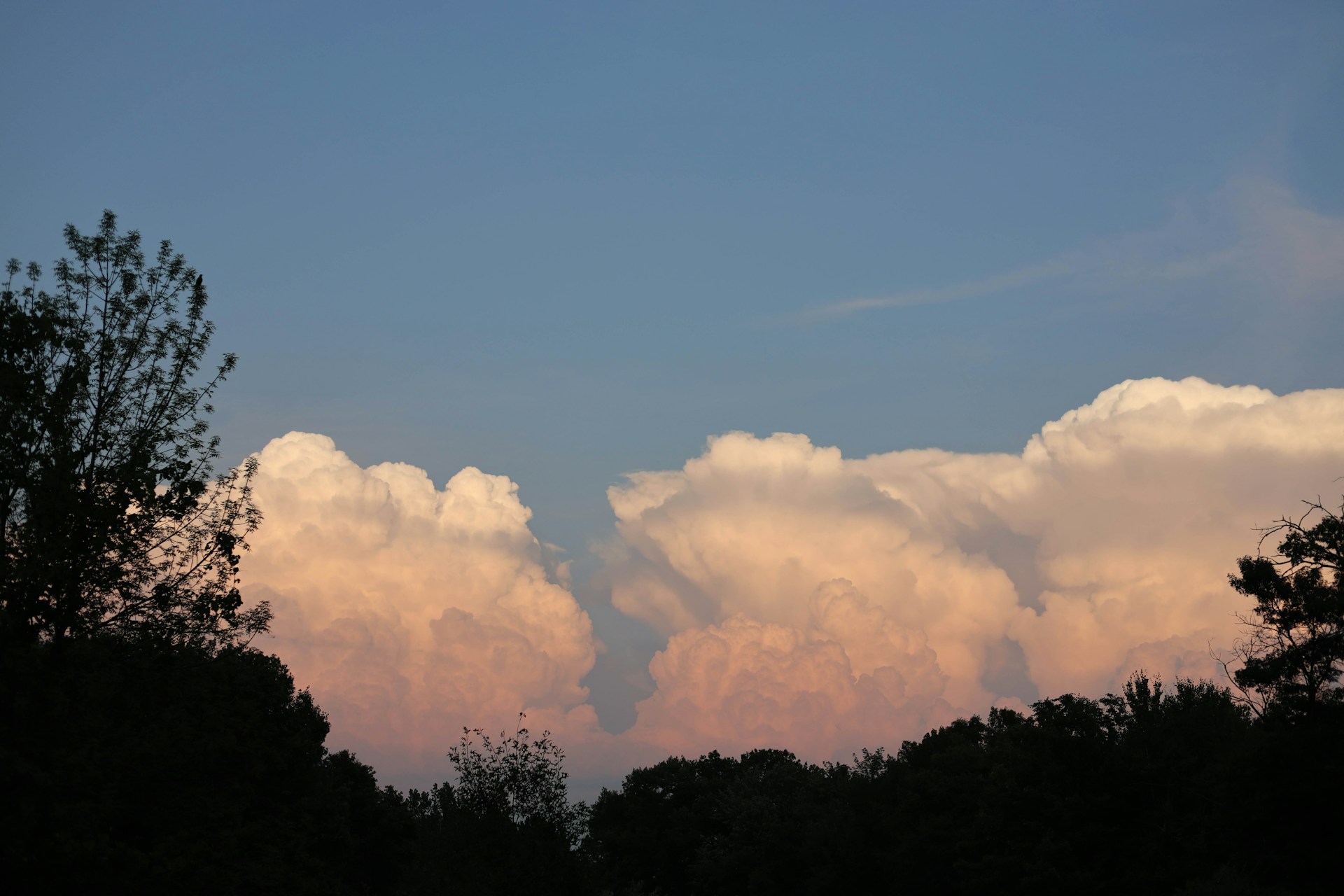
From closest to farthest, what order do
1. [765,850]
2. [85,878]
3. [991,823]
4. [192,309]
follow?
[85,878] → [192,309] → [991,823] → [765,850]

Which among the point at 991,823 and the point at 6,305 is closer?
the point at 6,305

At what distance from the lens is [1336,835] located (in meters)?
42.1

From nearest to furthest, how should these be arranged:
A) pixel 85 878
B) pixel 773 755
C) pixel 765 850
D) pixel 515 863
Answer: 1. pixel 85 878
2. pixel 515 863
3. pixel 765 850
4. pixel 773 755

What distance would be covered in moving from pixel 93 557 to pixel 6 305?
7.03m

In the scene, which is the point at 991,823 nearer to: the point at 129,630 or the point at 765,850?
the point at 765,850

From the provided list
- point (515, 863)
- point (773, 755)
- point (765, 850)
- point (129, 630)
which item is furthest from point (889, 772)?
point (129, 630)

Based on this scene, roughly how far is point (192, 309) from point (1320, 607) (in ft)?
134

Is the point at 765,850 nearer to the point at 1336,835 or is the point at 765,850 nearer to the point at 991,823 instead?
the point at 991,823

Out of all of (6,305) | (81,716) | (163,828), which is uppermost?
(6,305)

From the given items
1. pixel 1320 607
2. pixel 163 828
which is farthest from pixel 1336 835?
pixel 163 828

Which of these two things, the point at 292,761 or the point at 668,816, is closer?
the point at 292,761

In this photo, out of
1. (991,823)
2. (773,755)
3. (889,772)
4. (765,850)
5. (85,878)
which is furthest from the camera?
(773,755)

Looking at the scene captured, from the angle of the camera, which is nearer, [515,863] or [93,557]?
[93,557]

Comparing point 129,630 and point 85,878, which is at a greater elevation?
point 129,630
